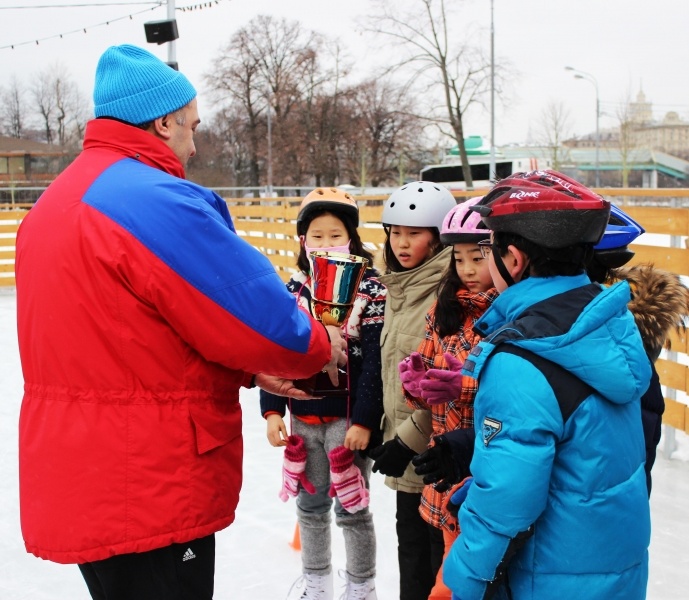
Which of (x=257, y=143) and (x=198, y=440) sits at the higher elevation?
(x=257, y=143)

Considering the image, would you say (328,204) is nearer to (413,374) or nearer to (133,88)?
(413,374)

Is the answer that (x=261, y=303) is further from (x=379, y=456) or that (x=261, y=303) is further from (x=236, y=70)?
(x=236, y=70)

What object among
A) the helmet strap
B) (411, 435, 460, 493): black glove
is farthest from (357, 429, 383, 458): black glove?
the helmet strap

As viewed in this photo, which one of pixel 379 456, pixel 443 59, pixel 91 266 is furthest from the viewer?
pixel 443 59

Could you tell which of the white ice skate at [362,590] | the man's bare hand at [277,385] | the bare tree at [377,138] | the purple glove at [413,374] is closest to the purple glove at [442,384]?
the purple glove at [413,374]

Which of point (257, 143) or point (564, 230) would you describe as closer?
point (564, 230)

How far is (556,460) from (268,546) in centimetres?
263

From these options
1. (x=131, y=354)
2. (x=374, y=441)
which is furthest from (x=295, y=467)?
(x=131, y=354)

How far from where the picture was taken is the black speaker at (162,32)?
39.4 feet

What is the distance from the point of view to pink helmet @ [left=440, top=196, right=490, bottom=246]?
2592 millimetres

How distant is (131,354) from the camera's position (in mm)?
1820

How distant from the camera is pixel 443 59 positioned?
27.6 meters

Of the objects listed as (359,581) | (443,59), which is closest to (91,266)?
(359,581)

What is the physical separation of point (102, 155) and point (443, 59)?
27174mm
